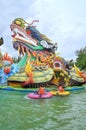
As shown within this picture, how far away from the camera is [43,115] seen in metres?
17.2

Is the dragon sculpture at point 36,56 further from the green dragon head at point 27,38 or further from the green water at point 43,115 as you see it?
the green water at point 43,115

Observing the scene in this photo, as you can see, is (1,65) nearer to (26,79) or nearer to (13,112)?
(26,79)

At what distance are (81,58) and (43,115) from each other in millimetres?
60099

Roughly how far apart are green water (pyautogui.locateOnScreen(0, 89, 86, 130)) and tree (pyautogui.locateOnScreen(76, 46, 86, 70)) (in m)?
49.8

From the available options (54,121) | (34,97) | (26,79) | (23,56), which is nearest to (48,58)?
(23,56)

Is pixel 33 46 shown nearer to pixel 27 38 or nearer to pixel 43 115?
pixel 27 38

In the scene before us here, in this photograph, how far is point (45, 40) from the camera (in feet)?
130

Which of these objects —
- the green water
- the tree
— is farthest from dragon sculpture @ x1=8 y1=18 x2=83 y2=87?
the tree

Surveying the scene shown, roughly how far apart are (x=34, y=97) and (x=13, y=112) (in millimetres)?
6254

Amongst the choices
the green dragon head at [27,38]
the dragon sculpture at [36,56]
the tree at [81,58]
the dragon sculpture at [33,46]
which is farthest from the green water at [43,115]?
the tree at [81,58]

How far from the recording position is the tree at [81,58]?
72694 mm

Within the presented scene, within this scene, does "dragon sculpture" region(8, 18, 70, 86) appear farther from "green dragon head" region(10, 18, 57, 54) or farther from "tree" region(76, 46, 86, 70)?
"tree" region(76, 46, 86, 70)

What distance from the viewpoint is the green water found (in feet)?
46.8

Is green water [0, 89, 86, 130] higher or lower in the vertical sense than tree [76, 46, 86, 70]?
lower
